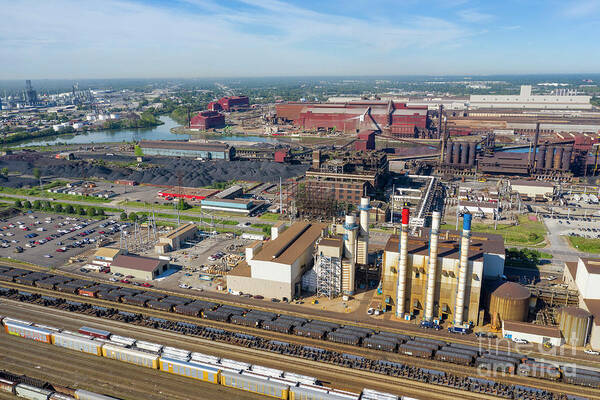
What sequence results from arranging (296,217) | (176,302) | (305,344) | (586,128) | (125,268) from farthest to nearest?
(586,128) < (296,217) < (125,268) < (176,302) < (305,344)

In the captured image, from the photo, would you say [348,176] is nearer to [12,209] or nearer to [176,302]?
[176,302]

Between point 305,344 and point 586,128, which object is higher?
point 586,128

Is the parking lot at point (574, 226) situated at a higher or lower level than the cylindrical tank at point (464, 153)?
lower

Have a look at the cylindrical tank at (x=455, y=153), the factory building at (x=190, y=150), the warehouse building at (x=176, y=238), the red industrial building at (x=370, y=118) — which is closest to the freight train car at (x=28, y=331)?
the warehouse building at (x=176, y=238)

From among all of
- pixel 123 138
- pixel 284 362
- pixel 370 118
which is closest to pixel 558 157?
pixel 370 118

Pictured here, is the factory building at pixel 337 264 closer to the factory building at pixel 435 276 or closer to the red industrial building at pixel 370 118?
the factory building at pixel 435 276

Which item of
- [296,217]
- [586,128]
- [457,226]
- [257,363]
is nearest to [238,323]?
[257,363]

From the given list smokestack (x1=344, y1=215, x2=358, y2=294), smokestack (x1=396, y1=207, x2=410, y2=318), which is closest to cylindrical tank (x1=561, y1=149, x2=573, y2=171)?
smokestack (x1=344, y1=215, x2=358, y2=294)
